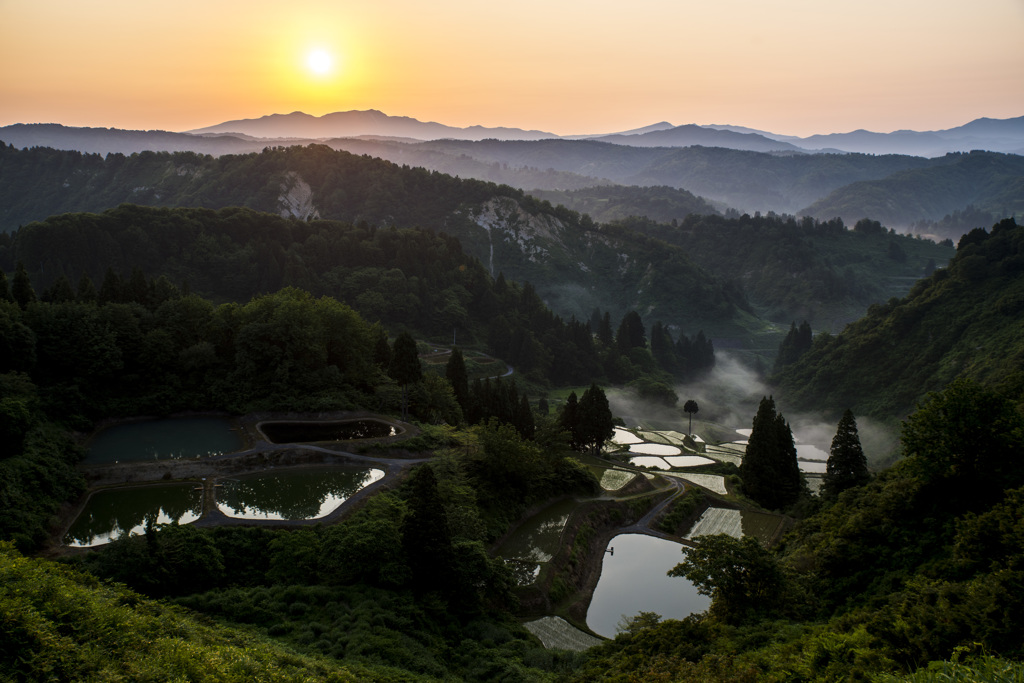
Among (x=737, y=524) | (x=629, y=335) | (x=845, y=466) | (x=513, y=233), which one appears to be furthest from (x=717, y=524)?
(x=513, y=233)

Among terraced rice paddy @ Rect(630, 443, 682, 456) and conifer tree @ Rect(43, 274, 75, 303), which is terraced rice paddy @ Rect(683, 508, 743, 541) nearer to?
terraced rice paddy @ Rect(630, 443, 682, 456)

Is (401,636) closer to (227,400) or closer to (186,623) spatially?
→ (186,623)

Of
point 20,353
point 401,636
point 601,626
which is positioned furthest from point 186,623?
point 20,353

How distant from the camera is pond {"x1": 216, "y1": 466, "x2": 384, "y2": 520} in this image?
3031cm

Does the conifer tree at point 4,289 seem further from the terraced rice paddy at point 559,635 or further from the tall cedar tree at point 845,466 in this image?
the tall cedar tree at point 845,466

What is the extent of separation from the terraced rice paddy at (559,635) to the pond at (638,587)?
3.51ft

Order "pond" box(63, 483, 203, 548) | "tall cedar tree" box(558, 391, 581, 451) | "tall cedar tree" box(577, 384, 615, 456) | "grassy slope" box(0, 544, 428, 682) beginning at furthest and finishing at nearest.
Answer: "tall cedar tree" box(558, 391, 581, 451) < "tall cedar tree" box(577, 384, 615, 456) < "pond" box(63, 483, 203, 548) < "grassy slope" box(0, 544, 428, 682)

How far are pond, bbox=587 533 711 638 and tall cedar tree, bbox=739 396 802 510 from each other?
541 inches

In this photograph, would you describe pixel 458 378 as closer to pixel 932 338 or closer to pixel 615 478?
pixel 615 478

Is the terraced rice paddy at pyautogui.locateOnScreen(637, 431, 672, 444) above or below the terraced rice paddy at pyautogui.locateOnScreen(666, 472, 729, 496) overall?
below

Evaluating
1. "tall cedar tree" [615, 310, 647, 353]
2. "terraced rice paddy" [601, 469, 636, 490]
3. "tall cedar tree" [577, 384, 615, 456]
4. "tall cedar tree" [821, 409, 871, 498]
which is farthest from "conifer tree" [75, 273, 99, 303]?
"tall cedar tree" [615, 310, 647, 353]

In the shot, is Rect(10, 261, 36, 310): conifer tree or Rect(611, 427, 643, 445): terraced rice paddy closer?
Rect(10, 261, 36, 310): conifer tree

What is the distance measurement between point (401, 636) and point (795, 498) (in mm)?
35495

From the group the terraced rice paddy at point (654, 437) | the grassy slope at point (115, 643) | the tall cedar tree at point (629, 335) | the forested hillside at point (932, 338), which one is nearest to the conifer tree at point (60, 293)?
the grassy slope at point (115, 643)
